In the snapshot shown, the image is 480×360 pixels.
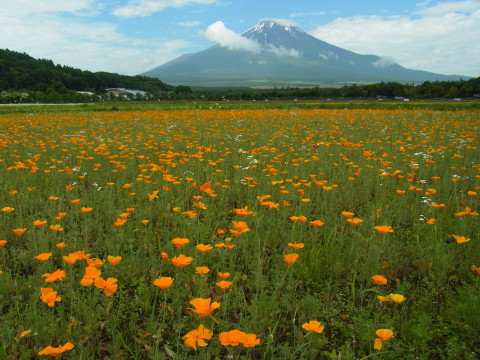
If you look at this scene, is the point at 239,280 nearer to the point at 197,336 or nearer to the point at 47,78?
the point at 197,336

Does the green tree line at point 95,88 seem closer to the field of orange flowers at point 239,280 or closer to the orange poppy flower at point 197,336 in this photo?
the field of orange flowers at point 239,280

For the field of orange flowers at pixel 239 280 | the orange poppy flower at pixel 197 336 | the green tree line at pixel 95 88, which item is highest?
the green tree line at pixel 95 88

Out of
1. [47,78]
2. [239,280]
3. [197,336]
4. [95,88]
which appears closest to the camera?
[197,336]

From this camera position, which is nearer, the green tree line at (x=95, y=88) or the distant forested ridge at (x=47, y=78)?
the green tree line at (x=95, y=88)

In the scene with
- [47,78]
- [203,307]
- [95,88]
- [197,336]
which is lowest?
[197,336]

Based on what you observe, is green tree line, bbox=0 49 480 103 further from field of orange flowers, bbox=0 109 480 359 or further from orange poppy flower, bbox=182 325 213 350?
orange poppy flower, bbox=182 325 213 350

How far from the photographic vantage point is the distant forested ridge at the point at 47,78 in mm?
66750

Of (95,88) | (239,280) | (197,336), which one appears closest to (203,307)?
(197,336)

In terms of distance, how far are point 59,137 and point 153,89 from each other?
323 feet

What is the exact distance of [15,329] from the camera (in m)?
2.05

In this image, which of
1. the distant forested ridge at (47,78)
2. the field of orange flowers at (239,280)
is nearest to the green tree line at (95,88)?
the distant forested ridge at (47,78)

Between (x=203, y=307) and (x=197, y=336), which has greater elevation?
(x=203, y=307)

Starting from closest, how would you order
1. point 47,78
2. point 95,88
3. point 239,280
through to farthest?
point 239,280 → point 47,78 → point 95,88

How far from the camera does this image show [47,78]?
71625mm
